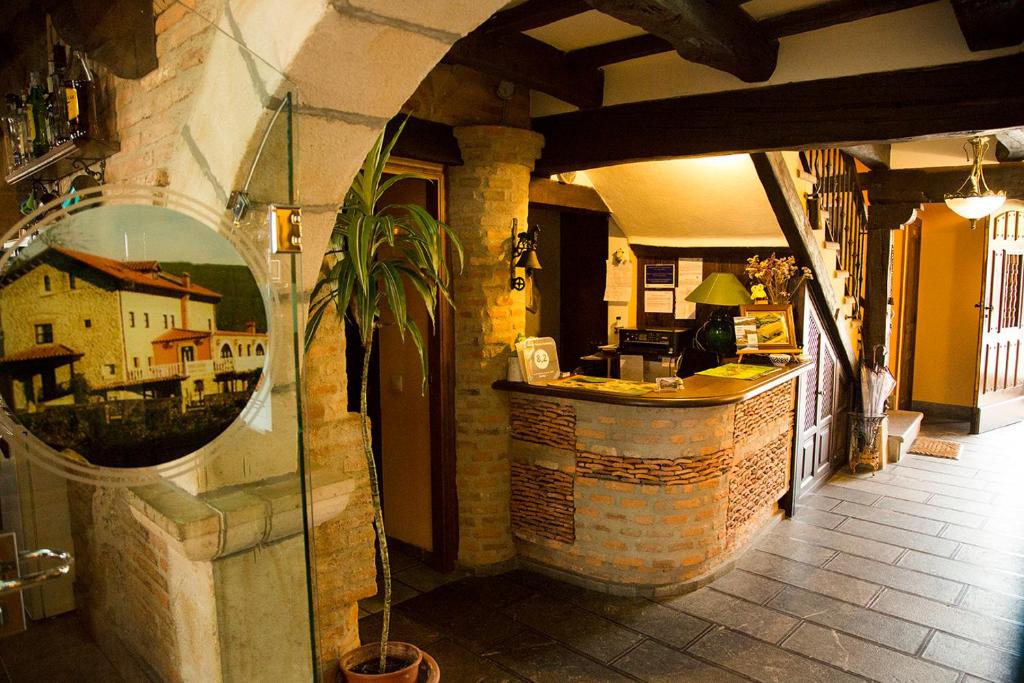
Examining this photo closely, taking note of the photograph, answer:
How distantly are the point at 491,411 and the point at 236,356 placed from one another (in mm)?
2545

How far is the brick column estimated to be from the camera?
370cm

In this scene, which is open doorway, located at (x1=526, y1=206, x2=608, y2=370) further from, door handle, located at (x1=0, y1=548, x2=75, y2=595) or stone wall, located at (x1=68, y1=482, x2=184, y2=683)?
door handle, located at (x1=0, y1=548, x2=75, y2=595)

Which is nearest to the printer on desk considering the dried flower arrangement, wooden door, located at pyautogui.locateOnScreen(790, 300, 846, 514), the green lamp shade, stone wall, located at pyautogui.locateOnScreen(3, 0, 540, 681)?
the green lamp shade

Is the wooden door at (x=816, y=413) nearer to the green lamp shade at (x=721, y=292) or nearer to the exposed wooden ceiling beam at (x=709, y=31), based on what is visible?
the green lamp shade at (x=721, y=292)

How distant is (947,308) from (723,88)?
5.56 meters

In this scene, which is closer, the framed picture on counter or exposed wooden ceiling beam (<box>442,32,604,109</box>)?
exposed wooden ceiling beam (<box>442,32,604,109</box>)

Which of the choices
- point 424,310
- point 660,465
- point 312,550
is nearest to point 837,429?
point 660,465

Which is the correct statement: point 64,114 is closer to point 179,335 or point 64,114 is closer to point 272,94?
point 272,94

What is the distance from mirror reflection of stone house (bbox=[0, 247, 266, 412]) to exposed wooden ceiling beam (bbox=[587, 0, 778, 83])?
70.1 inches

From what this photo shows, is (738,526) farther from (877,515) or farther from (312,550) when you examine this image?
(312,550)

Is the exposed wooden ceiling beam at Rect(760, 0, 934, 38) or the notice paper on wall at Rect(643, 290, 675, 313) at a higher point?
the exposed wooden ceiling beam at Rect(760, 0, 934, 38)

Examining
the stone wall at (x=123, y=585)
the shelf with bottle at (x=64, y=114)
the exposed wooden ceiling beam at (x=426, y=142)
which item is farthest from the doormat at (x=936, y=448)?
the shelf with bottle at (x=64, y=114)

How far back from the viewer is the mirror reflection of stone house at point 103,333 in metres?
1.16

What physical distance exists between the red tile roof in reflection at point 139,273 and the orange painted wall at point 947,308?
26.5ft
